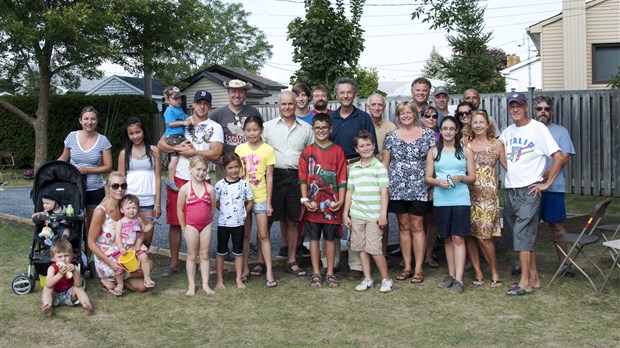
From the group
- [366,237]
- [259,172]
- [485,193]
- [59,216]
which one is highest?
[259,172]

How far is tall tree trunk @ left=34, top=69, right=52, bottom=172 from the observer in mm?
18922

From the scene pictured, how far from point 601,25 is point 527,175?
1406 centimetres

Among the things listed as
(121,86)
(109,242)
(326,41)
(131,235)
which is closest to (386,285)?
(131,235)

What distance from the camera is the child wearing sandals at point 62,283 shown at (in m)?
5.39

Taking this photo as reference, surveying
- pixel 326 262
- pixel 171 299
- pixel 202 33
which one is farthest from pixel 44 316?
pixel 202 33

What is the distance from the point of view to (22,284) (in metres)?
5.97

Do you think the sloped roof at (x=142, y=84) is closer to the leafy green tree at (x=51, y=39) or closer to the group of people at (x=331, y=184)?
the leafy green tree at (x=51, y=39)

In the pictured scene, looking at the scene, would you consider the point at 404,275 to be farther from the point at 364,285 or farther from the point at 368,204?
the point at 368,204

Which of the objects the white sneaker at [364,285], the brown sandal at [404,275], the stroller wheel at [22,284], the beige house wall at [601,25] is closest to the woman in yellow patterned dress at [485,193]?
the brown sandal at [404,275]

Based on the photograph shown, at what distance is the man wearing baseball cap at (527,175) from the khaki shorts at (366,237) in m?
1.22

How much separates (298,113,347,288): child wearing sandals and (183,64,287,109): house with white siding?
76.2 ft

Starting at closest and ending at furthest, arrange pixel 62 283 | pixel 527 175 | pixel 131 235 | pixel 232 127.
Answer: pixel 62 283 < pixel 527 175 < pixel 131 235 < pixel 232 127

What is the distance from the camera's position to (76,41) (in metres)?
17.3

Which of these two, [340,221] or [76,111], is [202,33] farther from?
[340,221]
